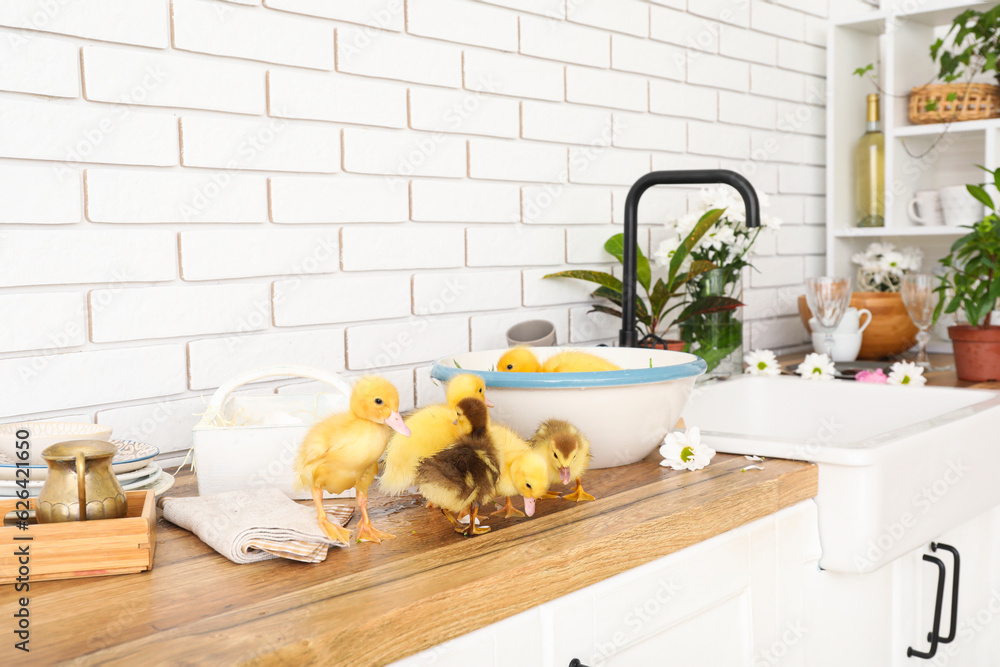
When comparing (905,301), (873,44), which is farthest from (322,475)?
(873,44)

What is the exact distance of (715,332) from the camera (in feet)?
5.53

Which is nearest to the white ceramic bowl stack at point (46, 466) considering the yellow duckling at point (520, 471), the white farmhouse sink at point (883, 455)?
the yellow duckling at point (520, 471)

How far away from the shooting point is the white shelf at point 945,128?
2.02m

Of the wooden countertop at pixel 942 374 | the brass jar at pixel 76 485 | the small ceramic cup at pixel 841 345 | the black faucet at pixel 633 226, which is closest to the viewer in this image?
the brass jar at pixel 76 485

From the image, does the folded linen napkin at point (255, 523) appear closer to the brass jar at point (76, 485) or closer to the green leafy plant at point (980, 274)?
the brass jar at point (76, 485)

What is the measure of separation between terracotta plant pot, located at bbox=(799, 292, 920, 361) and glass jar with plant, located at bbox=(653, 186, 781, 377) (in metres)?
0.41

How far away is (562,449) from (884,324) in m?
1.42

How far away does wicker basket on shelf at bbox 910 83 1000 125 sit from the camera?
2.05 m

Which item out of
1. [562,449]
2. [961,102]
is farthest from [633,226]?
[961,102]

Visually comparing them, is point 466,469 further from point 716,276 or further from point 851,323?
point 851,323

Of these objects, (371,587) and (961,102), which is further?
(961,102)

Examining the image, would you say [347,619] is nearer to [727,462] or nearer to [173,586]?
[173,586]

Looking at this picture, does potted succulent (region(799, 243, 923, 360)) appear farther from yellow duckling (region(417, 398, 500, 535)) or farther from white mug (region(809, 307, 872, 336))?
yellow duckling (region(417, 398, 500, 535))

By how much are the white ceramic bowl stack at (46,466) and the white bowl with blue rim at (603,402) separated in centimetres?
33
